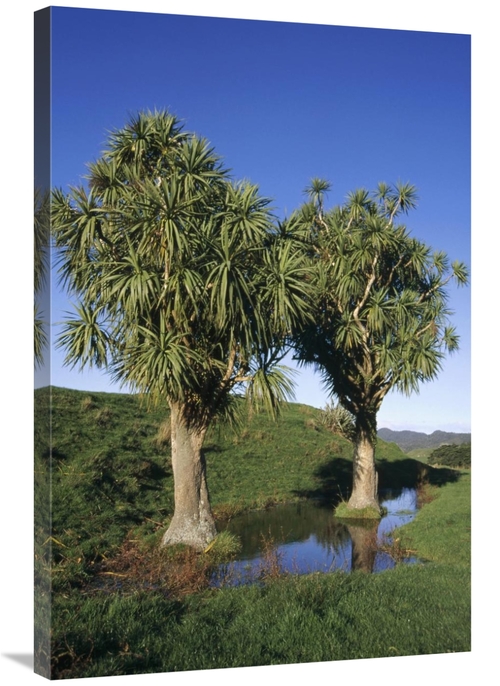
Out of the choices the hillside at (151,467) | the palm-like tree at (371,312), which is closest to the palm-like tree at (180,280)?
the hillside at (151,467)

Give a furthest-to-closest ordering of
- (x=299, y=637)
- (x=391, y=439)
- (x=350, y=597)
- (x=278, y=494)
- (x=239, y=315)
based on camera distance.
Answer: (x=278, y=494), (x=391, y=439), (x=239, y=315), (x=350, y=597), (x=299, y=637)

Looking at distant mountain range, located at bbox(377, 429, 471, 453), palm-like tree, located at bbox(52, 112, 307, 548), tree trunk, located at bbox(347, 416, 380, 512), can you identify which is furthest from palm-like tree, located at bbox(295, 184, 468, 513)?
palm-like tree, located at bbox(52, 112, 307, 548)

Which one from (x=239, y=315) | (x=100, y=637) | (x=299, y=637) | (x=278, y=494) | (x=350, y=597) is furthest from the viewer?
(x=278, y=494)

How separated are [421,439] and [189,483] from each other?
3.09 meters

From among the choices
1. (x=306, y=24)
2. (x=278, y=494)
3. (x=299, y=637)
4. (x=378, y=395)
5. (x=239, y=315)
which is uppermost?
(x=306, y=24)

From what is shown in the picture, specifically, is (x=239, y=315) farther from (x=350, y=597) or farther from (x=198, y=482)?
(x=350, y=597)

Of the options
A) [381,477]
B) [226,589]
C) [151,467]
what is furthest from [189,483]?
[381,477]

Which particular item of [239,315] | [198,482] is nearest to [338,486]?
[198,482]

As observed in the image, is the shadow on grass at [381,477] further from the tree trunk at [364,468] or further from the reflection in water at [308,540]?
the reflection in water at [308,540]

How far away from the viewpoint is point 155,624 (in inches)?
380

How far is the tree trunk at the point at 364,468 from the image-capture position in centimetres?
1323

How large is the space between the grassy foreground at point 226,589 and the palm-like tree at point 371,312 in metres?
0.58

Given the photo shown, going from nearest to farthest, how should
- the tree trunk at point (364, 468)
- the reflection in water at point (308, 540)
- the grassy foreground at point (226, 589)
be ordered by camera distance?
the grassy foreground at point (226, 589) < the reflection in water at point (308, 540) < the tree trunk at point (364, 468)
